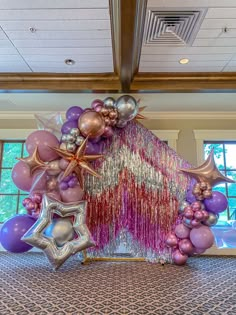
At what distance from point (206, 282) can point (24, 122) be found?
3599mm

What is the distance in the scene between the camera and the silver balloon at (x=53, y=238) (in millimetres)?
2514

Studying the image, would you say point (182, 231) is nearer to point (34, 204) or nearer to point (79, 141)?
point (79, 141)

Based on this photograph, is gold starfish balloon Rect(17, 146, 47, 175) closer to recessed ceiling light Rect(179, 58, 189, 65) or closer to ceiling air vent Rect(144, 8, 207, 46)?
ceiling air vent Rect(144, 8, 207, 46)

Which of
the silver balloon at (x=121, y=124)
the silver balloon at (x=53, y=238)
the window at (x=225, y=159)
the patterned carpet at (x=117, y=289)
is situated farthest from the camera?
the window at (x=225, y=159)

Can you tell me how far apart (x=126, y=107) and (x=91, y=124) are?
472 millimetres

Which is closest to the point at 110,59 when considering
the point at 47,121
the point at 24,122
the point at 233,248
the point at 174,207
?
the point at 47,121

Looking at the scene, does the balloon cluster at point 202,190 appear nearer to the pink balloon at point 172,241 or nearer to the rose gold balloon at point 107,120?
the pink balloon at point 172,241

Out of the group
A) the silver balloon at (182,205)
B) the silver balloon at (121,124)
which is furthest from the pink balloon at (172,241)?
the silver balloon at (121,124)

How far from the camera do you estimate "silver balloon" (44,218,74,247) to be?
2623 mm

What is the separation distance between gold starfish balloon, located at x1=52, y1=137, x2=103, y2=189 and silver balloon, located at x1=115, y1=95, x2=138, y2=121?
1.81 ft

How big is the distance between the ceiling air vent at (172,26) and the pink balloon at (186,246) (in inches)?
84.5

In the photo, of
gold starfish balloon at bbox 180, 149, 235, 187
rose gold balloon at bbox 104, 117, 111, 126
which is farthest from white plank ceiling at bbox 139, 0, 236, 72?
gold starfish balloon at bbox 180, 149, 235, 187

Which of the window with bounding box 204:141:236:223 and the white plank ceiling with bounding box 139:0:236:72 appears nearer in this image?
the white plank ceiling with bounding box 139:0:236:72

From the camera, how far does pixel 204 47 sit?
2592 millimetres
